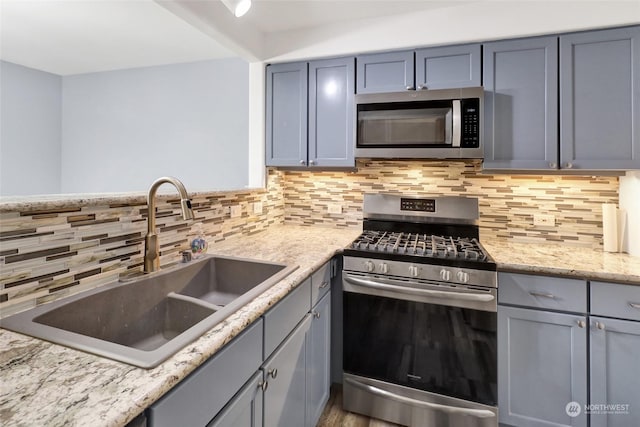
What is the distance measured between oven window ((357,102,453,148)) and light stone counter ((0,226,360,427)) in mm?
1452

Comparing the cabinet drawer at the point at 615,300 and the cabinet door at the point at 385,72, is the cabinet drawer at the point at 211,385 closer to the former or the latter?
the cabinet drawer at the point at 615,300

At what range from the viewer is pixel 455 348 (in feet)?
5.55

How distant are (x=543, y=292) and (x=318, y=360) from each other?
1.20 m

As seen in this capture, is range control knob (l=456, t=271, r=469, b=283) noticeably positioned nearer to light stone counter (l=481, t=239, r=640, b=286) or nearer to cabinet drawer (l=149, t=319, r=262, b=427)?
light stone counter (l=481, t=239, r=640, b=286)

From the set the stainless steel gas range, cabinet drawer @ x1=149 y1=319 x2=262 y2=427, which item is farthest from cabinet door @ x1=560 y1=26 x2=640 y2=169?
cabinet drawer @ x1=149 y1=319 x2=262 y2=427

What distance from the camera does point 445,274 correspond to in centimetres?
169

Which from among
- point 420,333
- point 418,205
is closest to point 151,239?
point 420,333

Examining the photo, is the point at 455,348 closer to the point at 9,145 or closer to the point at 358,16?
the point at 358,16

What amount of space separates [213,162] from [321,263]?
2.11 metres

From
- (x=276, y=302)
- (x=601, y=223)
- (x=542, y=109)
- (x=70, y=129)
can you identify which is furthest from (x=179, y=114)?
(x=601, y=223)

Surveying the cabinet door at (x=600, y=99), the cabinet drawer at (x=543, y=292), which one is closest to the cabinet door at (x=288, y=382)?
the cabinet drawer at (x=543, y=292)

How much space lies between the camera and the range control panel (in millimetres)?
2268

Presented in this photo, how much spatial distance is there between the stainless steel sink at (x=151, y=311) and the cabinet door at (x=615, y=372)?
1.50 m

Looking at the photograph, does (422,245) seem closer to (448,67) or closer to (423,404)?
(423,404)
